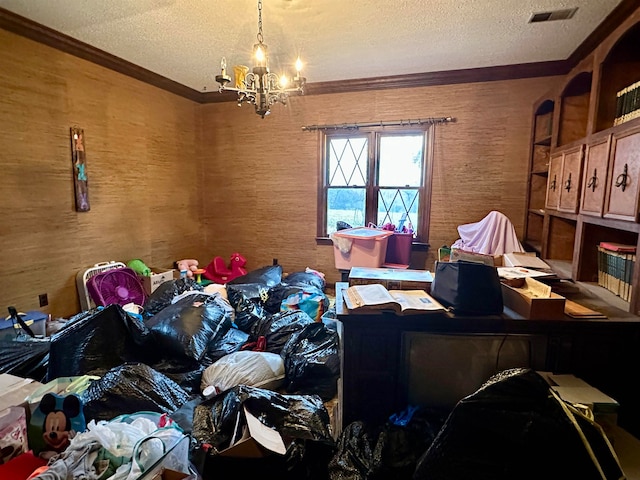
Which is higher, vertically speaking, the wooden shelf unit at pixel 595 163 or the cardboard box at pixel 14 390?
the wooden shelf unit at pixel 595 163

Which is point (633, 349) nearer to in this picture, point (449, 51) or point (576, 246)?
point (576, 246)

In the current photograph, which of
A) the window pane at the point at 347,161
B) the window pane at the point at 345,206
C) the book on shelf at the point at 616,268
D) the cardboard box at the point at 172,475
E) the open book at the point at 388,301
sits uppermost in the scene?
the window pane at the point at 347,161

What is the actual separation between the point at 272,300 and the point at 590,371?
2.52m

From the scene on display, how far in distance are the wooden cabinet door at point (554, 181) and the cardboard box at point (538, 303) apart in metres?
1.58

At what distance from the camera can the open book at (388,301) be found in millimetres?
1499

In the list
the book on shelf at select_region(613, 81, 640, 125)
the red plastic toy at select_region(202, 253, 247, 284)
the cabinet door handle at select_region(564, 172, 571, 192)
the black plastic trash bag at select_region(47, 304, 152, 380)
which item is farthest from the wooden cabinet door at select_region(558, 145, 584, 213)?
the red plastic toy at select_region(202, 253, 247, 284)

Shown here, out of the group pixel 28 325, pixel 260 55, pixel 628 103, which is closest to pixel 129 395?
pixel 28 325

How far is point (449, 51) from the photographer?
131 inches

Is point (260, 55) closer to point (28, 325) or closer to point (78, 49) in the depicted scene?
point (78, 49)

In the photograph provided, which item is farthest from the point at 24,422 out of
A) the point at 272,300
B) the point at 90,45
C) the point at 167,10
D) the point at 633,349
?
the point at 90,45

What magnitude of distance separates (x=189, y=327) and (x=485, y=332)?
71.7 inches

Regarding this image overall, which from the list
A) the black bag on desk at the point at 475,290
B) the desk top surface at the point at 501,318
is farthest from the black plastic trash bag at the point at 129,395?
the black bag on desk at the point at 475,290

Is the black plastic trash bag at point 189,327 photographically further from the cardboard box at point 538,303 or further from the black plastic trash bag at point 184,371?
the cardboard box at point 538,303

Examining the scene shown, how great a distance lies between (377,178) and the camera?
4.29 m
